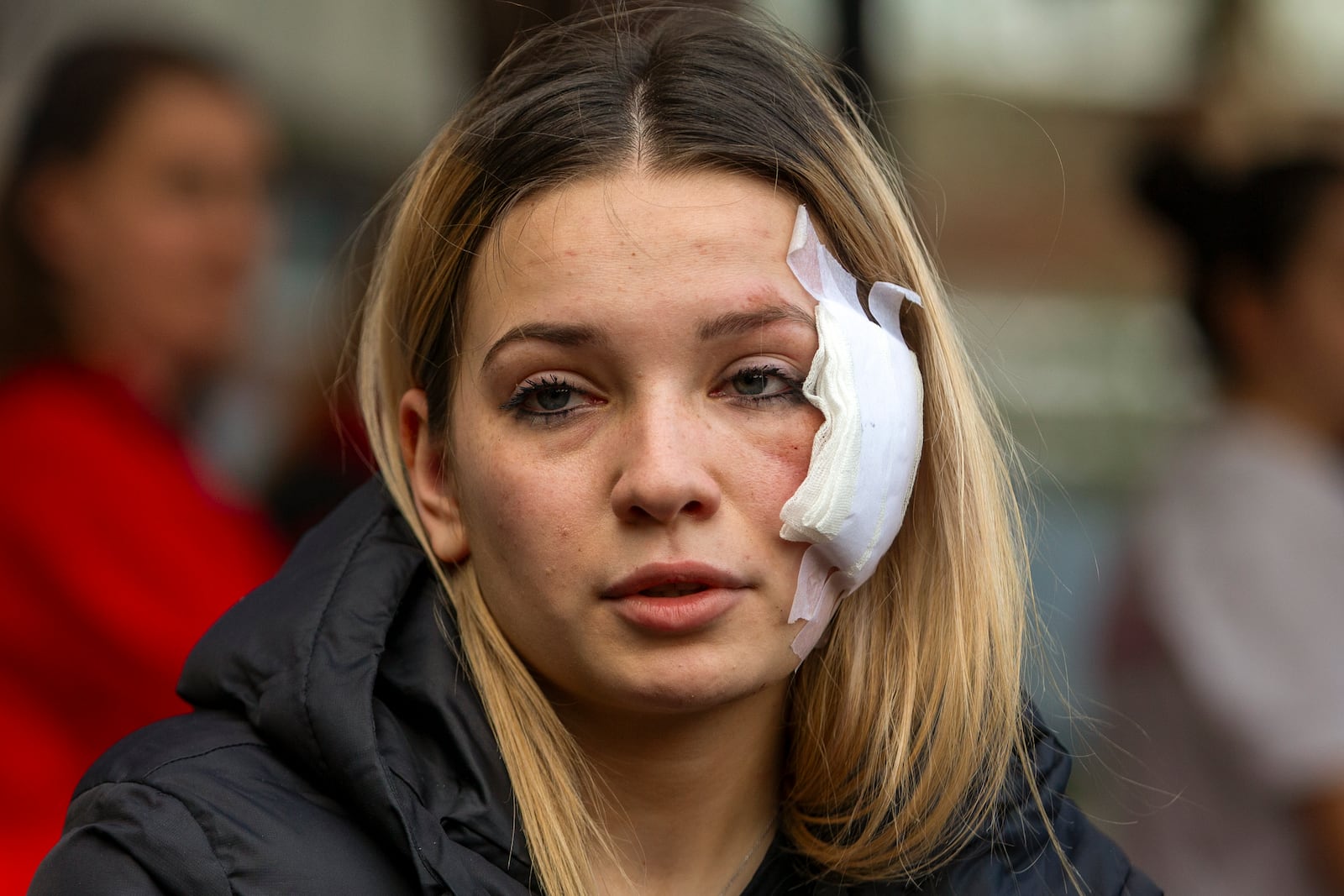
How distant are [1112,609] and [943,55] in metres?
2.15

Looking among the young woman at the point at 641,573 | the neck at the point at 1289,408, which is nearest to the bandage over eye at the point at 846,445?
the young woman at the point at 641,573

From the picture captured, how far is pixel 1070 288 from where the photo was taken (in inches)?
206

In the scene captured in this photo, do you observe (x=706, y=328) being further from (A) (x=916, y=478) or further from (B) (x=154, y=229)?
(B) (x=154, y=229)

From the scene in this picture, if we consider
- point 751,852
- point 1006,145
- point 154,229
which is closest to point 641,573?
point 751,852

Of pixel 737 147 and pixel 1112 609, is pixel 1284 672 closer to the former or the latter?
pixel 1112 609

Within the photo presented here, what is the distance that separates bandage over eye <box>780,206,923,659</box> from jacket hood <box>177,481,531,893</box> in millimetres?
402

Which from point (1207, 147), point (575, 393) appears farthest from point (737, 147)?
point (1207, 147)

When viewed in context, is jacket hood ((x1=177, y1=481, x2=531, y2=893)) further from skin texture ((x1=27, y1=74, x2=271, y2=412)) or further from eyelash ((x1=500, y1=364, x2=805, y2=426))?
skin texture ((x1=27, y1=74, x2=271, y2=412))

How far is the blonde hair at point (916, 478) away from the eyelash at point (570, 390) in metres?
0.16

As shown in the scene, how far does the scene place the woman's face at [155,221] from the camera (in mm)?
3197

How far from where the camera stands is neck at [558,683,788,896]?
173 cm

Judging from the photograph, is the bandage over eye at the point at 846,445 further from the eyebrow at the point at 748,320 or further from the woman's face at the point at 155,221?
the woman's face at the point at 155,221

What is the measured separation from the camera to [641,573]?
154 cm

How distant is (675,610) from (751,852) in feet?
1.51
